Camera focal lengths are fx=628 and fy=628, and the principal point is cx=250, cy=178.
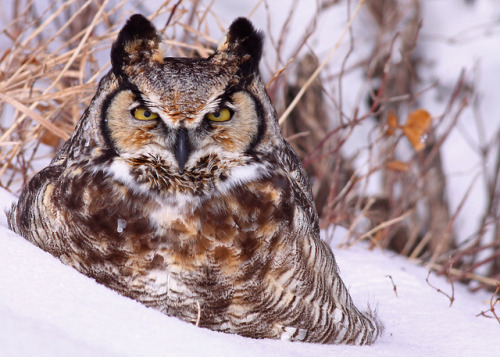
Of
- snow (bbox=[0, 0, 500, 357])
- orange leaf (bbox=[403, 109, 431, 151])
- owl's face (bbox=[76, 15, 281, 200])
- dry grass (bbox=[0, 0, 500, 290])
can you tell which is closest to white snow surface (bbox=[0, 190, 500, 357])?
snow (bbox=[0, 0, 500, 357])

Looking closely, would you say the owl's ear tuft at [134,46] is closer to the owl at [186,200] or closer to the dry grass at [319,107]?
the owl at [186,200]

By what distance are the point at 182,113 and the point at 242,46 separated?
29cm

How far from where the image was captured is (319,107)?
4.23m

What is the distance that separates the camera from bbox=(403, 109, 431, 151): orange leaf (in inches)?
110

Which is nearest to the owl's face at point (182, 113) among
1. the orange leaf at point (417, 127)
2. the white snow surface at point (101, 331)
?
the white snow surface at point (101, 331)

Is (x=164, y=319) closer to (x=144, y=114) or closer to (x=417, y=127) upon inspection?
(x=144, y=114)

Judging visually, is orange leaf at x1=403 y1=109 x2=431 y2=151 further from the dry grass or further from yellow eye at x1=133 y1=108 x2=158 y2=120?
yellow eye at x1=133 y1=108 x2=158 y2=120

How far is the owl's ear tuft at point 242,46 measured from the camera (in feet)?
5.37

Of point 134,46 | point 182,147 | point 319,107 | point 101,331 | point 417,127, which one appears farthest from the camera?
point 319,107

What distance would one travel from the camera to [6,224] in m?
1.91

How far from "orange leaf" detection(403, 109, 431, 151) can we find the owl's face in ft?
4.30

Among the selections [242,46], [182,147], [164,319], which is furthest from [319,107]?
[164,319]

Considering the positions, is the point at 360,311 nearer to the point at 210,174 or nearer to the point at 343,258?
the point at 343,258

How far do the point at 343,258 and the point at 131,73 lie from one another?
1431mm
